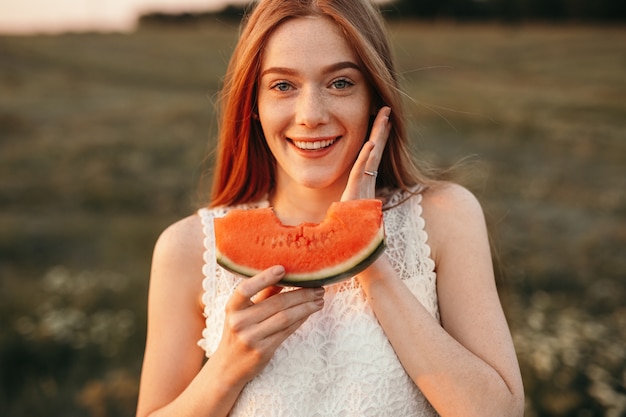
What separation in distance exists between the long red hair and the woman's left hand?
105 mm

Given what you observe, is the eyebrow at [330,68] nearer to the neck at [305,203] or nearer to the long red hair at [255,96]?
the long red hair at [255,96]

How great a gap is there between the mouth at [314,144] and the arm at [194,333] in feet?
1.73

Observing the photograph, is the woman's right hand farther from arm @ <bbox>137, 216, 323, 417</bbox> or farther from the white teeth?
the white teeth

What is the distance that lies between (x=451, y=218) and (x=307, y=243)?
0.63m

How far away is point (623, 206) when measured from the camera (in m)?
8.43

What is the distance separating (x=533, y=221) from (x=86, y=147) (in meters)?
7.38

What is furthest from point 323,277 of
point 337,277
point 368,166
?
point 368,166

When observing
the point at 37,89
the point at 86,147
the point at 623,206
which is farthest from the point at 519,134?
the point at 37,89

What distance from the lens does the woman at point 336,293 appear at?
2.07 m

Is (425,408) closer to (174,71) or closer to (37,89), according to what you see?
(37,89)

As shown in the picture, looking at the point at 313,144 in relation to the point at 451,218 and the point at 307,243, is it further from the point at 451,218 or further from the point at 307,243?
the point at 451,218

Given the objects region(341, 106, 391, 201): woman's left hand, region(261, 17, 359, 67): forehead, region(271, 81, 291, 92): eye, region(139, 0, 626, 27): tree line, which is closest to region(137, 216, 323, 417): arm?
region(341, 106, 391, 201): woman's left hand

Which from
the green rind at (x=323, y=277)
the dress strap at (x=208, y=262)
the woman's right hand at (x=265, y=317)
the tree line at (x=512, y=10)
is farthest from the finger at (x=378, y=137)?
the tree line at (x=512, y=10)

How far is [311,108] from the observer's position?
219cm
